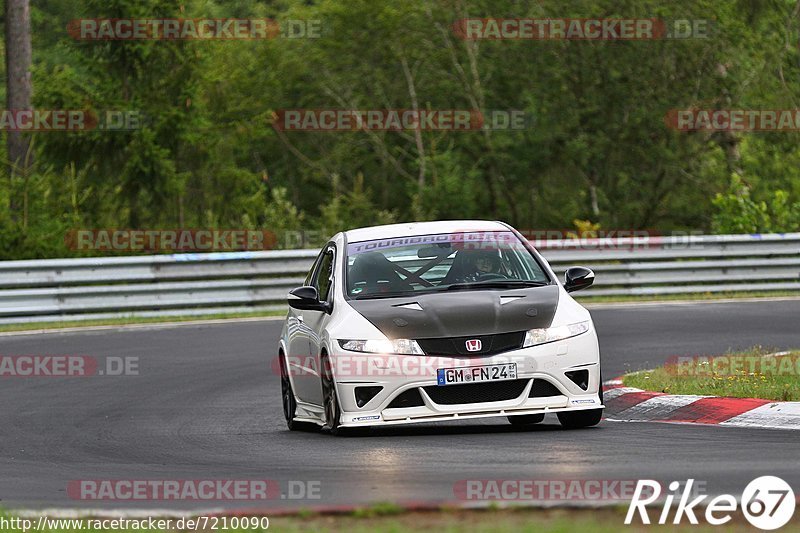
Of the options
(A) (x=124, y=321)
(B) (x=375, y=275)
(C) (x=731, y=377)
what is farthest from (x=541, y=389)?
(A) (x=124, y=321)

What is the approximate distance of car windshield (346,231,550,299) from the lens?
460 inches

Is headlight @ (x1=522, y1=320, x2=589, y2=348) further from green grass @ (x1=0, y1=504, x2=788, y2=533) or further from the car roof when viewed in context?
green grass @ (x1=0, y1=504, x2=788, y2=533)

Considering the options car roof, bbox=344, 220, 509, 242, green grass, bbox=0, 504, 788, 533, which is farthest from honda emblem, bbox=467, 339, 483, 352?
green grass, bbox=0, 504, 788, 533

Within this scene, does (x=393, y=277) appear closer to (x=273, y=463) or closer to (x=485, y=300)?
(x=485, y=300)

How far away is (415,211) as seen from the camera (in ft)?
113

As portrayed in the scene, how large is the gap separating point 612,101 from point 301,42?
10901mm

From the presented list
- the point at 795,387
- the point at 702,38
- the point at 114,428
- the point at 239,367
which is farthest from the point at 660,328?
the point at 702,38

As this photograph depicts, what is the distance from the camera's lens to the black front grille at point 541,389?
35.2ft

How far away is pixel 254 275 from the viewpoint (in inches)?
959

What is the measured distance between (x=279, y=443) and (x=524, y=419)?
1980 mm

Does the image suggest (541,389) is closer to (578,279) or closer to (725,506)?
(578,279)

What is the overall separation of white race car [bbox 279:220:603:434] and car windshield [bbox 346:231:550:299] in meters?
0.01

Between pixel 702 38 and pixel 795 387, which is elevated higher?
pixel 702 38

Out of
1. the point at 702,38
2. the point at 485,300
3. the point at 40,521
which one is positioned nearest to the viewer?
the point at 40,521
